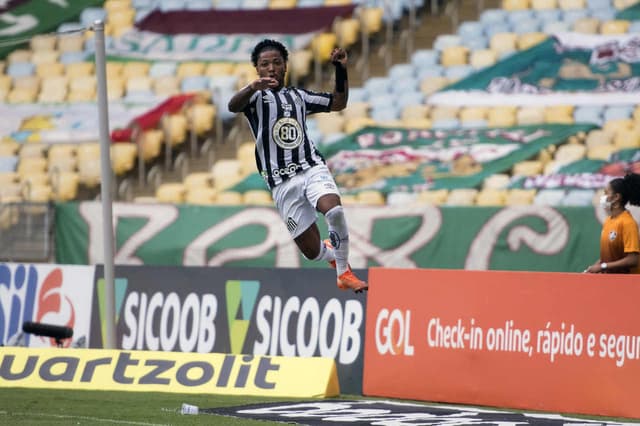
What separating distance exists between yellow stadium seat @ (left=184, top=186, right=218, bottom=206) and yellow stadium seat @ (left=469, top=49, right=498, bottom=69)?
4.58 metres

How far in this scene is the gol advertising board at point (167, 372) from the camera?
435 inches

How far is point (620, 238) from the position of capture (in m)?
10.8

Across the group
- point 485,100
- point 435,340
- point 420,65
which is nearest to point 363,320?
point 435,340

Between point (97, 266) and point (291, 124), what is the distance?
5.25 metres

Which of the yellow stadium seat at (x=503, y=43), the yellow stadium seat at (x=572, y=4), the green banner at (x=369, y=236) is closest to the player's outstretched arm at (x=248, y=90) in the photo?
the green banner at (x=369, y=236)

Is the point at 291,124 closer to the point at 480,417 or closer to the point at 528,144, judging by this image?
the point at 480,417

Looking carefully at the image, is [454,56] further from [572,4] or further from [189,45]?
[189,45]

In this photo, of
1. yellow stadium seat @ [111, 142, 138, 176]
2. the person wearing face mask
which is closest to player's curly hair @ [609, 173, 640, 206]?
the person wearing face mask

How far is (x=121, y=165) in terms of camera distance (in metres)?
20.8

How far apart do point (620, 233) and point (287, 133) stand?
2955 millimetres

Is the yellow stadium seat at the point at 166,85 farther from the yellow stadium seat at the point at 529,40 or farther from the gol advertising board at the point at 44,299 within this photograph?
the gol advertising board at the point at 44,299

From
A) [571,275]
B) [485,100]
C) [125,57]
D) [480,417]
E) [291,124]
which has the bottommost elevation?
[480,417]

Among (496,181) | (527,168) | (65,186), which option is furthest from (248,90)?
(65,186)

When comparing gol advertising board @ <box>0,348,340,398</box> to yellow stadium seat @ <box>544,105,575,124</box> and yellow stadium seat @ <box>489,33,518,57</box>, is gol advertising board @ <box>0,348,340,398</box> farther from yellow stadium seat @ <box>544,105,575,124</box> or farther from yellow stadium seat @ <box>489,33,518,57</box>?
yellow stadium seat @ <box>489,33,518,57</box>
